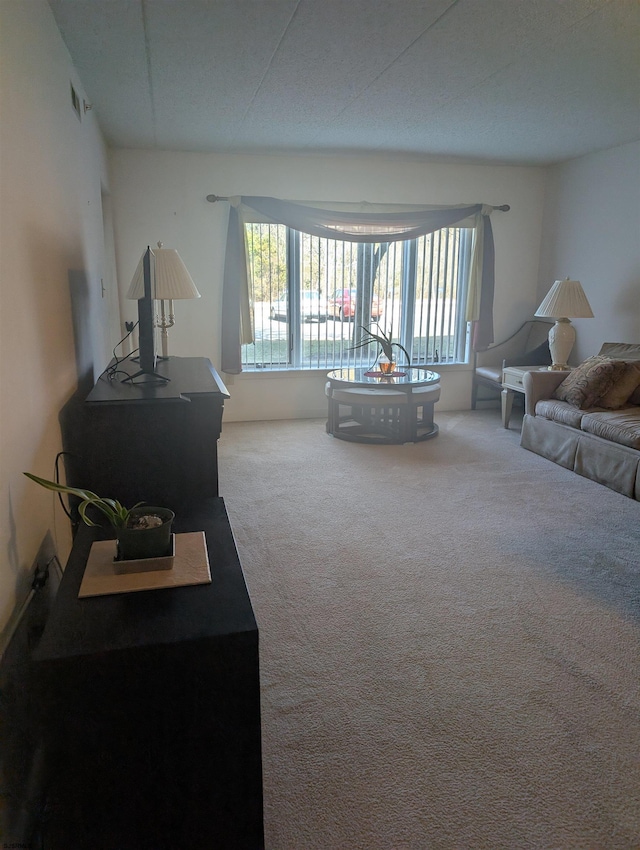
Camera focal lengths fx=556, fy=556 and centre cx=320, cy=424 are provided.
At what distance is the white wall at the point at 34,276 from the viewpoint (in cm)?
143

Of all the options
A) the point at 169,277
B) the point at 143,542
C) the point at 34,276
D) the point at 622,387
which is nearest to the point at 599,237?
the point at 622,387

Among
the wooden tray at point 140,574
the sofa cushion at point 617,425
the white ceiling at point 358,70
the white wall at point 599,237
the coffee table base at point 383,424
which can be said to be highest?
the white ceiling at point 358,70

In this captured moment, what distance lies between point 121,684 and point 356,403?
3549 mm

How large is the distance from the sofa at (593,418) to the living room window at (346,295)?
1505 mm

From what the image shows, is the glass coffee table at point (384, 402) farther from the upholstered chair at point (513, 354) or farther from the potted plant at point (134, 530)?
the potted plant at point (134, 530)

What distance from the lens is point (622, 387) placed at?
12.9 ft

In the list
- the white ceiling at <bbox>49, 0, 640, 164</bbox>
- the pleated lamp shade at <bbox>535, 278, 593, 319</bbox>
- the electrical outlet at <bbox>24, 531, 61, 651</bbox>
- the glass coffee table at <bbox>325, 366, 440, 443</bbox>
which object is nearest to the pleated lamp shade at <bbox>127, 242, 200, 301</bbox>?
the white ceiling at <bbox>49, 0, 640, 164</bbox>

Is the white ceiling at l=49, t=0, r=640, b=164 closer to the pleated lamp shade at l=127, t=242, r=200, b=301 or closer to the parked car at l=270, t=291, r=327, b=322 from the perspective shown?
the pleated lamp shade at l=127, t=242, r=200, b=301

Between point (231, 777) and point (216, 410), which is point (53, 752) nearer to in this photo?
point (231, 777)

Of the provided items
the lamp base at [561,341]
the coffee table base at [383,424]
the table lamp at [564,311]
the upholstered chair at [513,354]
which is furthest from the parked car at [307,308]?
the lamp base at [561,341]

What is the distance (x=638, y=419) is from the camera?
359 centimetres

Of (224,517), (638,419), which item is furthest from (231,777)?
(638,419)

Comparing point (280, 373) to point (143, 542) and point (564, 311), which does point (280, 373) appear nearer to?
point (564, 311)

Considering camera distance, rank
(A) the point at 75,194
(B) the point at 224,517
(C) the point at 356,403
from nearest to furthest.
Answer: (B) the point at 224,517 < (A) the point at 75,194 < (C) the point at 356,403
